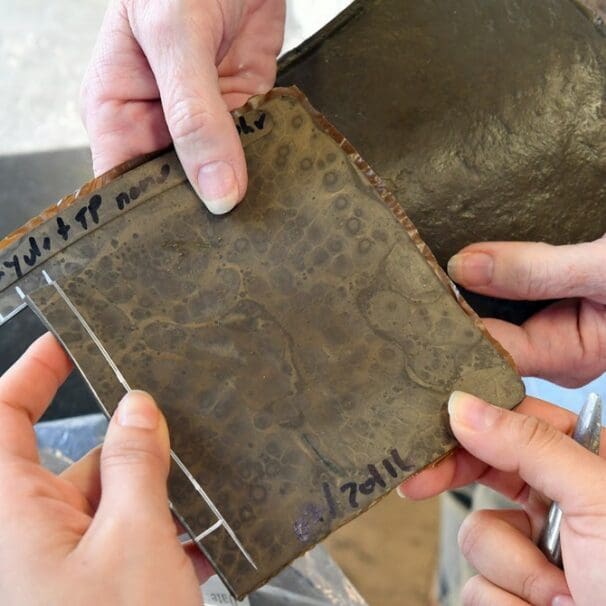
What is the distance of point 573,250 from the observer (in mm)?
802

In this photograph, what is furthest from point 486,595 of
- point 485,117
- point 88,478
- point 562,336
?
point 485,117

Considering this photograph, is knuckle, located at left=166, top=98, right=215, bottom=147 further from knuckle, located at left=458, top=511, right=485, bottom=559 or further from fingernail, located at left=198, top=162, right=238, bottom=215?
knuckle, located at left=458, top=511, right=485, bottom=559

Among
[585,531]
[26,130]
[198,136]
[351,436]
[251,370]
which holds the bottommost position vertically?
[585,531]

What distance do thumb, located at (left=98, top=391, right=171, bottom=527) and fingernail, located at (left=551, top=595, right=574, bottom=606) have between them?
16.5 inches

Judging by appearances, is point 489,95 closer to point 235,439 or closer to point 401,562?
point 235,439

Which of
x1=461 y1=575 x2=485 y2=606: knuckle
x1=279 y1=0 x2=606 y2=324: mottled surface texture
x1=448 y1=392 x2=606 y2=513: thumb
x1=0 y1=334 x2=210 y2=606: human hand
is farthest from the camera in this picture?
x1=279 y1=0 x2=606 y2=324: mottled surface texture

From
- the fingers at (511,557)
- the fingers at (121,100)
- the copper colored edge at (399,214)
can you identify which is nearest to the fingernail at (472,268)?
the copper colored edge at (399,214)

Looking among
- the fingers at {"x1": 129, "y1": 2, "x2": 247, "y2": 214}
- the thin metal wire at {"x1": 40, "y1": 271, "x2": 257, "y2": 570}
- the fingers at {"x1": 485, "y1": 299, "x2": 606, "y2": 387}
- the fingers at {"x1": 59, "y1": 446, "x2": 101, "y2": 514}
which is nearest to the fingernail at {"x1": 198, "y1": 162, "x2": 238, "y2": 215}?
the fingers at {"x1": 129, "y1": 2, "x2": 247, "y2": 214}

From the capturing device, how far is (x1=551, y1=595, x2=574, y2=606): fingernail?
68 cm

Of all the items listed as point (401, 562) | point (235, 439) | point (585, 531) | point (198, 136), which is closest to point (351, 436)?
point (235, 439)

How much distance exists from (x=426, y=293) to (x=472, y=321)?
57mm

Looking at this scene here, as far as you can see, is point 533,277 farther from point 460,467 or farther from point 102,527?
point 102,527

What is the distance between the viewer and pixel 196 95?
27.4 inches

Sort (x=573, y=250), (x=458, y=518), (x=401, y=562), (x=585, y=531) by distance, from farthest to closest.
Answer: (x=401, y=562), (x=458, y=518), (x=573, y=250), (x=585, y=531)
